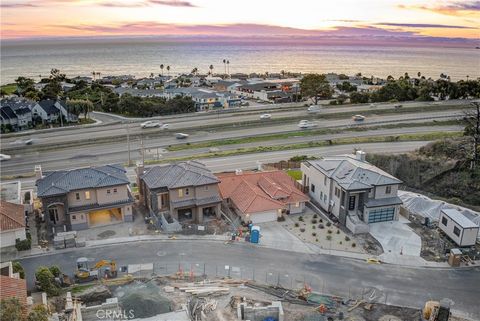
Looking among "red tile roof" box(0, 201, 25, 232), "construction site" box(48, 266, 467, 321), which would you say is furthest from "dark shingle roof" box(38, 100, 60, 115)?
"construction site" box(48, 266, 467, 321)

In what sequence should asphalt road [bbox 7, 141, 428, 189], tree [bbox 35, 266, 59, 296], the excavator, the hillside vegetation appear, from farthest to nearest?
1. asphalt road [bbox 7, 141, 428, 189]
2. the hillside vegetation
3. the excavator
4. tree [bbox 35, 266, 59, 296]

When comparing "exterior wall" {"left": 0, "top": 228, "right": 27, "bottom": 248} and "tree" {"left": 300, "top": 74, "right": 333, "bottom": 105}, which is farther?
"tree" {"left": 300, "top": 74, "right": 333, "bottom": 105}

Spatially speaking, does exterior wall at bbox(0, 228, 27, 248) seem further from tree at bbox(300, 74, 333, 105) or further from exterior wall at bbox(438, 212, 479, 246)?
tree at bbox(300, 74, 333, 105)

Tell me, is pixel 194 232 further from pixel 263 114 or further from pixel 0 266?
pixel 263 114

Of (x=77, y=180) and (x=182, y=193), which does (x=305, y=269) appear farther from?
(x=77, y=180)

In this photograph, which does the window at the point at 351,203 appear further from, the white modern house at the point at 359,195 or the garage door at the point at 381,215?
the garage door at the point at 381,215

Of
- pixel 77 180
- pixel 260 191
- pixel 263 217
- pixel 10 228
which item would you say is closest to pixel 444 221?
pixel 263 217

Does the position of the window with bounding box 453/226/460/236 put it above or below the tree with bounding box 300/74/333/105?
below
